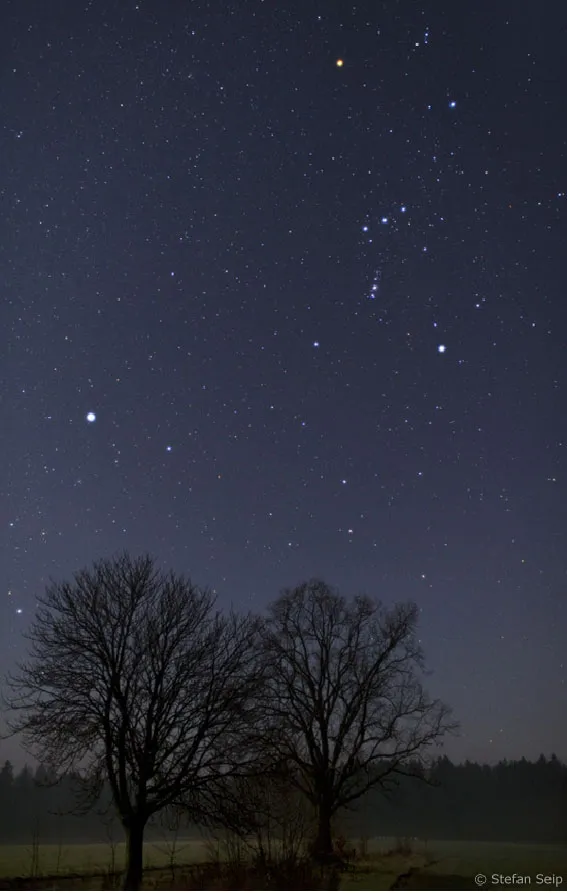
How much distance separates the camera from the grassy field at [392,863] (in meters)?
6.24

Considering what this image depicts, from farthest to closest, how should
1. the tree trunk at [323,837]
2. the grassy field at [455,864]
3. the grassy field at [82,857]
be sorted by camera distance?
the tree trunk at [323,837]
the grassy field at [455,864]
the grassy field at [82,857]

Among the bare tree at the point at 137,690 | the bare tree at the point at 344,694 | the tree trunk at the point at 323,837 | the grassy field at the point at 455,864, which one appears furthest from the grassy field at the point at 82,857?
the bare tree at the point at 344,694

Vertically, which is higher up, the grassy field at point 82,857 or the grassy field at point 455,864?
the grassy field at point 82,857

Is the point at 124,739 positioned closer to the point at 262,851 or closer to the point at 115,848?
the point at 115,848

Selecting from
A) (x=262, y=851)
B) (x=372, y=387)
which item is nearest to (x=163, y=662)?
(x=262, y=851)

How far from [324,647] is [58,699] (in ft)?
9.98

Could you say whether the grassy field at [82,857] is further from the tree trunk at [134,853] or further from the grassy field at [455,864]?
the grassy field at [455,864]

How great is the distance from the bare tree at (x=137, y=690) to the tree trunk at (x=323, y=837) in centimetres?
113

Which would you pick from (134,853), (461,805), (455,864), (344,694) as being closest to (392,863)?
(455,864)

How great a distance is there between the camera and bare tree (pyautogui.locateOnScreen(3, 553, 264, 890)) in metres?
6.41

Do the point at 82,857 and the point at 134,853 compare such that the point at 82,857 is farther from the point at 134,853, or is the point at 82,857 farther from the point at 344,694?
the point at 344,694

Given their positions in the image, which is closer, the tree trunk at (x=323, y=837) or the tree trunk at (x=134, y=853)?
the tree trunk at (x=134, y=853)

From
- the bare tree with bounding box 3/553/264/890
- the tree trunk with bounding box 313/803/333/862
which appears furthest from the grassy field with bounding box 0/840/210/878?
the tree trunk with bounding box 313/803/333/862

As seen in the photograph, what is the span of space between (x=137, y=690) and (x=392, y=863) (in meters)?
2.77
